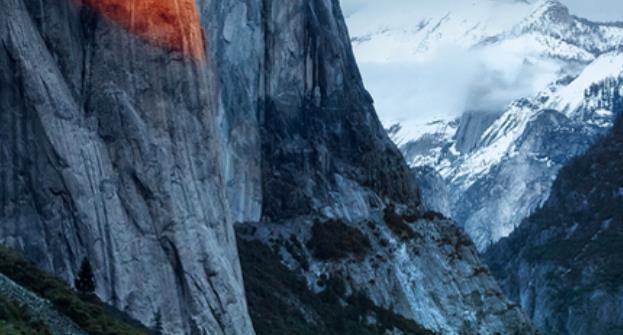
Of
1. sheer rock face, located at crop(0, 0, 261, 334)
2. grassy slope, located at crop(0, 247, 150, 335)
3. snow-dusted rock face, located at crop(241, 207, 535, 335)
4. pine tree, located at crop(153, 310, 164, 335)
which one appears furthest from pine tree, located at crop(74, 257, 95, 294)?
snow-dusted rock face, located at crop(241, 207, 535, 335)

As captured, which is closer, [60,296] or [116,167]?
[60,296]

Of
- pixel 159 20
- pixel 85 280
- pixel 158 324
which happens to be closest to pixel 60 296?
Answer: pixel 85 280

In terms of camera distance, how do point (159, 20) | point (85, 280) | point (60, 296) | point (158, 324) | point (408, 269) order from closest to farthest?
1. point (60, 296)
2. point (85, 280)
3. point (158, 324)
4. point (159, 20)
5. point (408, 269)

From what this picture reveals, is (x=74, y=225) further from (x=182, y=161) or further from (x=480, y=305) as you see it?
(x=480, y=305)

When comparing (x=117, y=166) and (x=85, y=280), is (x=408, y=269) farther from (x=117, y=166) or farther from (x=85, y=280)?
(x=85, y=280)

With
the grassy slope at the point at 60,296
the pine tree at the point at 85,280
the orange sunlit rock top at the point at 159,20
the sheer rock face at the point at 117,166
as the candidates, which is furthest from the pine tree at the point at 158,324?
the orange sunlit rock top at the point at 159,20

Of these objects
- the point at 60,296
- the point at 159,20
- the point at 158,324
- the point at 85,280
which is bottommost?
the point at 158,324

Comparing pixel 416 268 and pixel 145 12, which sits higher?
pixel 145 12

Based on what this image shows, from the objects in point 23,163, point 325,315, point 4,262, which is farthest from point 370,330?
point 4,262
